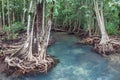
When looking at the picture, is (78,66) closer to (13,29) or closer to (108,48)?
(108,48)

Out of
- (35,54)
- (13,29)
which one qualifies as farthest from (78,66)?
(13,29)

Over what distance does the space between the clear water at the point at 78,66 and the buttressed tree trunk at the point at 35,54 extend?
386 mm

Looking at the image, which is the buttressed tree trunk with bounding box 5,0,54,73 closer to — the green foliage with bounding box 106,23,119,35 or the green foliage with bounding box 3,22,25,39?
the green foliage with bounding box 3,22,25,39

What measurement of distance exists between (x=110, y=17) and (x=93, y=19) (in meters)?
1.31

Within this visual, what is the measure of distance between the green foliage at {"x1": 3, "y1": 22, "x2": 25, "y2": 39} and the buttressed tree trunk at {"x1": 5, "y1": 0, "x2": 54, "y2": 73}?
4.41 m

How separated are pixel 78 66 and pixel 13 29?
6437 millimetres

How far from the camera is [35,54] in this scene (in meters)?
10.3

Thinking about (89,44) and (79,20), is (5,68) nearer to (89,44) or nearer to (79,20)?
(89,44)

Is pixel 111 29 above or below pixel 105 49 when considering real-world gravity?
above

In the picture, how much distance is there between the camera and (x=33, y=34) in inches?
405

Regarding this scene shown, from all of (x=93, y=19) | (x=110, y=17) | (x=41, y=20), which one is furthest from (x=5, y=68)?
(x=110, y=17)

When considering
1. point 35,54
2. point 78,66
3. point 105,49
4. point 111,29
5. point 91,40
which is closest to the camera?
point 35,54

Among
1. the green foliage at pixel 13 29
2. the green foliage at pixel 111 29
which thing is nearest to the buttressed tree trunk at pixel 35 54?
the green foliage at pixel 13 29

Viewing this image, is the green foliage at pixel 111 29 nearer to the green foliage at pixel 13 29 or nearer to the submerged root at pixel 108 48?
the submerged root at pixel 108 48
